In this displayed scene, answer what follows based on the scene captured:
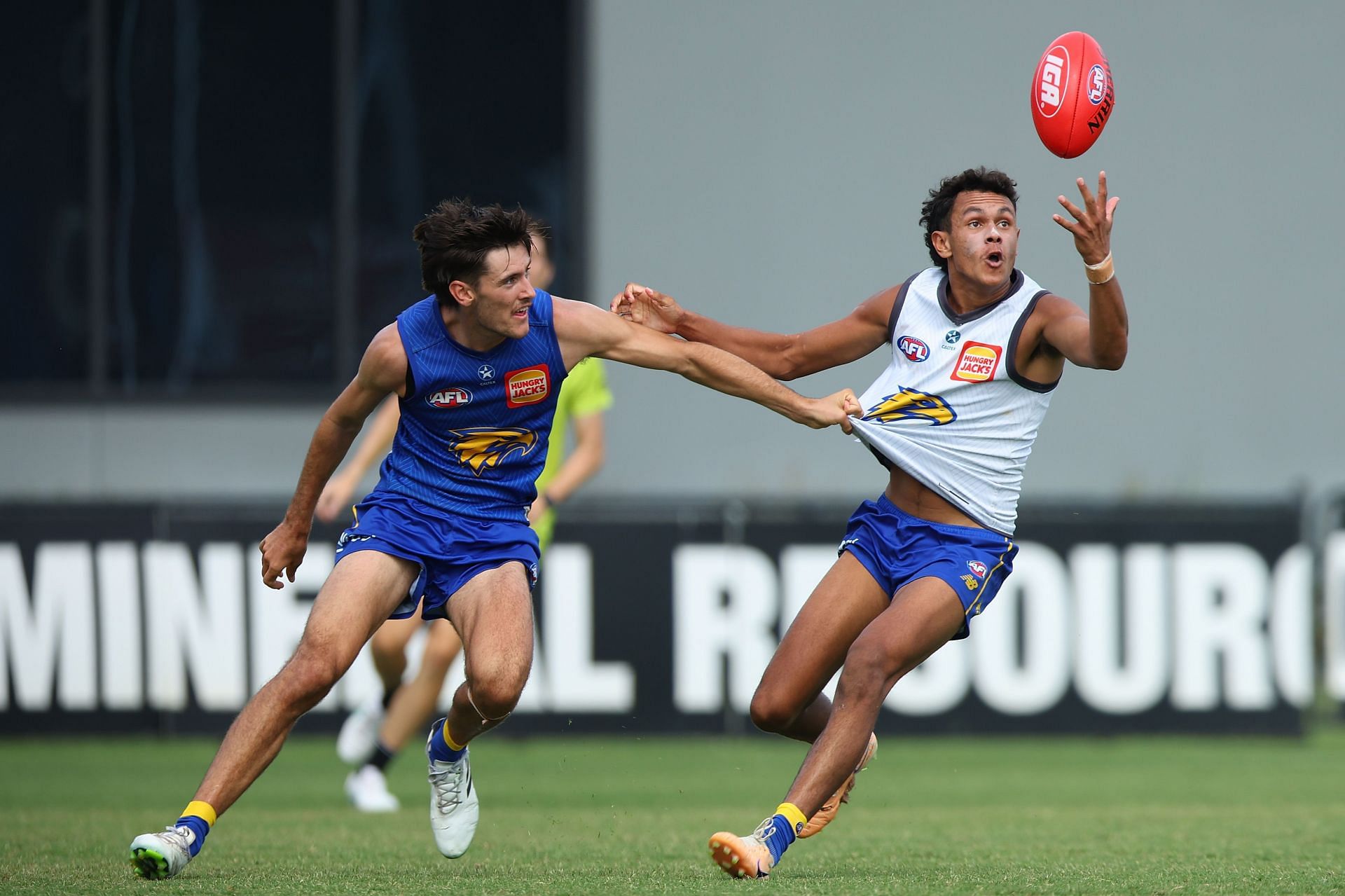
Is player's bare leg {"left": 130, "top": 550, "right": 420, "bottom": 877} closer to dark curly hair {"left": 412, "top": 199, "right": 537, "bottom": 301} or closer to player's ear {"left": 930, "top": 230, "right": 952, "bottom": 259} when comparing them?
dark curly hair {"left": 412, "top": 199, "right": 537, "bottom": 301}

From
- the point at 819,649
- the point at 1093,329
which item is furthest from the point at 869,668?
the point at 1093,329

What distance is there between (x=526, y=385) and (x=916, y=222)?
353 inches

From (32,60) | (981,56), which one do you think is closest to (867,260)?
(981,56)

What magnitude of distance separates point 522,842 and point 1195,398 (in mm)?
9012

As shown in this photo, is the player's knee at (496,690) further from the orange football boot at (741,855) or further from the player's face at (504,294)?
the player's face at (504,294)

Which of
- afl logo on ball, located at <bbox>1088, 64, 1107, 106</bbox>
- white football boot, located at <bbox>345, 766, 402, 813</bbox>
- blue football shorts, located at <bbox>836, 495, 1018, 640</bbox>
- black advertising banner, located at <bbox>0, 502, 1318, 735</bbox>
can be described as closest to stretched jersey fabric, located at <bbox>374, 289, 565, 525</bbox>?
blue football shorts, located at <bbox>836, 495, 1018, 640</bbox>

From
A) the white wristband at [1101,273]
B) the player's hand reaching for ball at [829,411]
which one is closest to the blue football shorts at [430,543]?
the player's hand reaching for ball at [829,411]

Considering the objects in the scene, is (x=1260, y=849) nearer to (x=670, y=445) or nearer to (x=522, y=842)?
(x=522, y=842)

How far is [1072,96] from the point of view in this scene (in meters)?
6.31

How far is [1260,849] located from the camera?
652 centimetres

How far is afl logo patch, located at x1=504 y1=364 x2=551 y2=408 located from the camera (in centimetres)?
602

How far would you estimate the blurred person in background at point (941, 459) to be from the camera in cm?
591

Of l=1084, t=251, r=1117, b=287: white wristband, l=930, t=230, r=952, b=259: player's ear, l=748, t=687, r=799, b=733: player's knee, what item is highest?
l=930, t=230, r=952, b=259: player's ear

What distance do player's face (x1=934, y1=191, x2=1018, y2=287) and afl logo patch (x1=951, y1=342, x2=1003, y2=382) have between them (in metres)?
0.24
